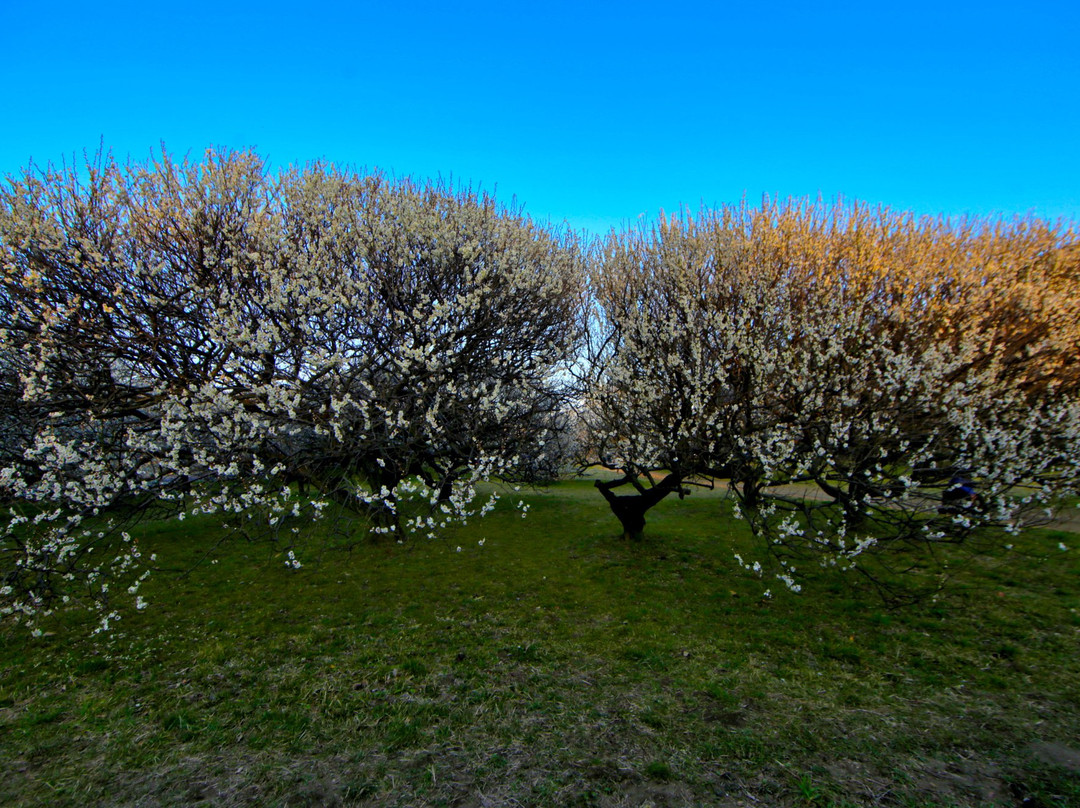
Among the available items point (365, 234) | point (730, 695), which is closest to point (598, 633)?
point (730, 695)

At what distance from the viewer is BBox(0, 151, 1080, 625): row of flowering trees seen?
9.70 m

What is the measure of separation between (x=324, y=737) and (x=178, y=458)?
22.1ft

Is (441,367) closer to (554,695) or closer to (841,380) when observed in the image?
(554,695)

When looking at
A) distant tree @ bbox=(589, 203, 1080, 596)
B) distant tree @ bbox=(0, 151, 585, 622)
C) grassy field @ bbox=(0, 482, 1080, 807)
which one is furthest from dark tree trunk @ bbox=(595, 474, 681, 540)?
distant tree @ bbox=(0, 151, 585, 622)

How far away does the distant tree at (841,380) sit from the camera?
407 inches

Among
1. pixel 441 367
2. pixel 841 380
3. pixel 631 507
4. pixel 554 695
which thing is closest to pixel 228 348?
pixel 441 367

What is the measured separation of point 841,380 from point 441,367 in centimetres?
879

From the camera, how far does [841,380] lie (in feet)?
37.4

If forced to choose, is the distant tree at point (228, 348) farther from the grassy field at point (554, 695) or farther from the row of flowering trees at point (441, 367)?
the grassy field at point (554, 695)

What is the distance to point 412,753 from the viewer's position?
19.0 ft

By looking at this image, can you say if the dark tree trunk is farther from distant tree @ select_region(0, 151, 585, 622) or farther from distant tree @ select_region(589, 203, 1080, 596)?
distant tree @ select_region(0, 151, 585, 622)

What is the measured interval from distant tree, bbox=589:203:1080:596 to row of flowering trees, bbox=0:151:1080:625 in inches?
4.2

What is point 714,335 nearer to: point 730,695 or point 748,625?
point 748,625

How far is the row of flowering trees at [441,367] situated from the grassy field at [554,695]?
1.38 meters
